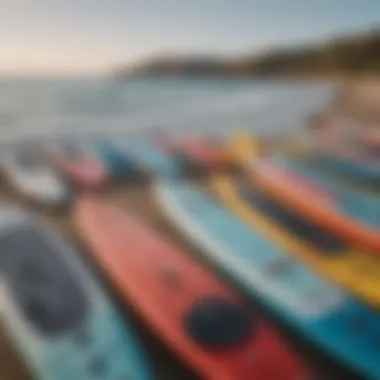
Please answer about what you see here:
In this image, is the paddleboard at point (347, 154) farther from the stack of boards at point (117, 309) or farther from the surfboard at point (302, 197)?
the stack of boards at point (117, 309)

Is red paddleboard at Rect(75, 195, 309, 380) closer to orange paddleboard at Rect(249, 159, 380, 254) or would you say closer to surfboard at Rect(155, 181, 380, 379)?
surfboard at Rect(155, 181, 380, 379)

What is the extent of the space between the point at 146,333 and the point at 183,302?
2.3 inches

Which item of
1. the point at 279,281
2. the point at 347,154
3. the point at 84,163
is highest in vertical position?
the point at 84,163

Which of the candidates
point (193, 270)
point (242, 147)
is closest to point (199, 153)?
point (242, 147)

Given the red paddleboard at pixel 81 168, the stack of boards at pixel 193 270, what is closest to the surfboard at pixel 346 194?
the stack of boards at pixel 193 270

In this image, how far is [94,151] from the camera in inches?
35.9

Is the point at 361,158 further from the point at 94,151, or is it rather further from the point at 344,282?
→ the point at 94,151

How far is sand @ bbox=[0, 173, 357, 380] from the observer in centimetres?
76

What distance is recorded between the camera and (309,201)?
3.04ft

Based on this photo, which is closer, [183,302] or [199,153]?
[183,302]

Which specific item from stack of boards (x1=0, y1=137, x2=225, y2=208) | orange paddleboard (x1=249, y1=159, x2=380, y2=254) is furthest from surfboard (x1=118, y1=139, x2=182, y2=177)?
orange paddleboard (x1=249, y1=159, x2=380, y2=254)

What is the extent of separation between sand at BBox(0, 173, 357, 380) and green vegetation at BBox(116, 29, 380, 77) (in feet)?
0.65

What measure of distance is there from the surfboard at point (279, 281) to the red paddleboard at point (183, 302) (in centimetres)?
3

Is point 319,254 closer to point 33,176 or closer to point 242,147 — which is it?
point 242,147
